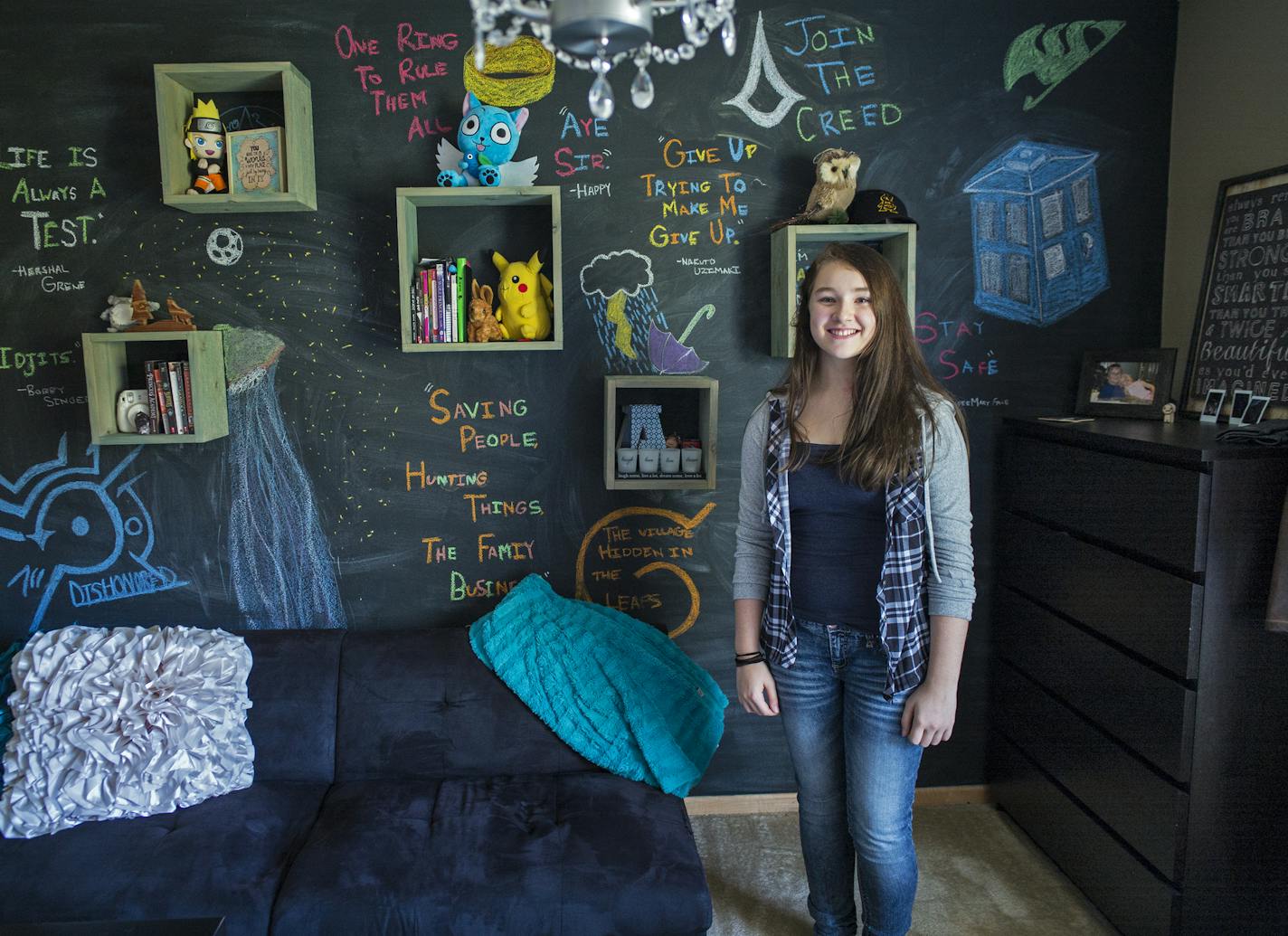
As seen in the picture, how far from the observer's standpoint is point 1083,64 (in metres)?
2.53

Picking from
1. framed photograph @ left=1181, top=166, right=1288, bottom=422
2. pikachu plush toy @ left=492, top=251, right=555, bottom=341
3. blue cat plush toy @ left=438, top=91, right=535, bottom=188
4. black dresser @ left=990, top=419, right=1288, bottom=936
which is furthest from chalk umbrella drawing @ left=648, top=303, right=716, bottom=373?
framed photograph @ left=1181, top=166, right=1288, bottom=422

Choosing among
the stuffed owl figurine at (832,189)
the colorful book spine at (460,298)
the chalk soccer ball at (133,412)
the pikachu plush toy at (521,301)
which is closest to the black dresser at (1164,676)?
the stuffed owl figurine at (832,189)

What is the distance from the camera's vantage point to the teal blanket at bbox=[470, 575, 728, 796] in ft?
7.36

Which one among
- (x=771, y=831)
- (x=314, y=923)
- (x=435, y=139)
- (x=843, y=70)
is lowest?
(x=771, y=831)

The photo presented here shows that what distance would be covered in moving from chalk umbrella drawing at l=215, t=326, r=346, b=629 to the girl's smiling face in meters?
1.51

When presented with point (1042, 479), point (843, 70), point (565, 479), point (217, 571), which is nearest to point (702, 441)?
point (565, 479)

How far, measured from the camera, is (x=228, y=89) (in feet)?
7.82

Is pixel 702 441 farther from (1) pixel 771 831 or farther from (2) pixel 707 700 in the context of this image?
(1) pixel 771 831

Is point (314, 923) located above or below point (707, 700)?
below

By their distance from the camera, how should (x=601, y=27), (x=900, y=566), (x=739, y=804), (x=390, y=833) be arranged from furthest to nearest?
(x=739, y=804) → (x=390, y=833) → (x=900, y=566) → (x=601, y=27)

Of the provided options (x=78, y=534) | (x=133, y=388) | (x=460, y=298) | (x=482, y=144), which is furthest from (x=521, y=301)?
A: (x=78, y=534)

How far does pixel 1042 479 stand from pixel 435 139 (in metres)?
1.83

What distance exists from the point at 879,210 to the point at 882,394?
2.75ft

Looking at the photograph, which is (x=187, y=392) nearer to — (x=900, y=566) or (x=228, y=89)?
(x=228, y=89)
